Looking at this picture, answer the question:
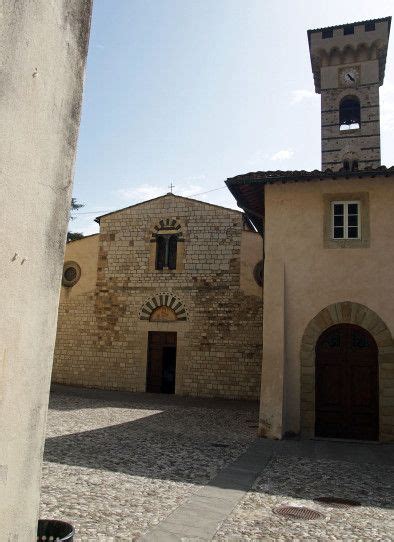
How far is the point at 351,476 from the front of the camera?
693 centimetres

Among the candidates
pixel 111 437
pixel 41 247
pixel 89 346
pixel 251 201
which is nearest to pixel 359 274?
pixel 251 201

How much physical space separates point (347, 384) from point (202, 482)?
16.3ft

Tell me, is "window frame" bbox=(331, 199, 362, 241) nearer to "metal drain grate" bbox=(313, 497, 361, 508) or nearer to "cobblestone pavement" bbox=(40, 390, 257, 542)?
"cobblestone pavement" bbox=(40, 390, 257, 542)

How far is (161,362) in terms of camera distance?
19625 millimetres

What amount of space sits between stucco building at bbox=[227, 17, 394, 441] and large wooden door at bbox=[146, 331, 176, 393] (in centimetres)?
987

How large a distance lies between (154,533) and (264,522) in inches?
47.1

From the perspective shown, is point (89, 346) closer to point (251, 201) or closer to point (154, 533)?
point (251, 201)

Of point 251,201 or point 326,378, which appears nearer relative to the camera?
point 326,378

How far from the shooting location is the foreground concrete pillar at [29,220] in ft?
8.75

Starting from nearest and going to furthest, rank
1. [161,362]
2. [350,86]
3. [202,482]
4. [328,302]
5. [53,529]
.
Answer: [53,529], [202,482], [328,302], [161,362], [350,86]

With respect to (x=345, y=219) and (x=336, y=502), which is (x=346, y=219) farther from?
(x=336, y=502)

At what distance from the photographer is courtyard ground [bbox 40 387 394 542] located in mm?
4539

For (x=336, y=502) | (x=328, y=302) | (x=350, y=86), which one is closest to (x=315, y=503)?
(x=336, y=502)

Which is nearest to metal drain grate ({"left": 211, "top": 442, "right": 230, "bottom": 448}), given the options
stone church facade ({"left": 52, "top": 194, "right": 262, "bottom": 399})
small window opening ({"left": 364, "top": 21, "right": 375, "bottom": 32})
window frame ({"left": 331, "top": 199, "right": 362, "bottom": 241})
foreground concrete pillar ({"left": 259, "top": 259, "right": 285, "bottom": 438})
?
foreground concrete pillar ({"left": 259, "top": 259, "right": 285, "bottom": 438})
